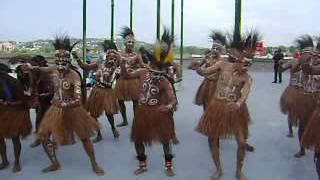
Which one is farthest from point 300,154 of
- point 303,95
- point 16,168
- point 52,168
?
point 16,168

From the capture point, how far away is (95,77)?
7000mm

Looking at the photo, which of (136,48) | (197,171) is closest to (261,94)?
(136,48)

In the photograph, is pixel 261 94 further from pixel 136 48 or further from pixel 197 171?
pixel 197 171

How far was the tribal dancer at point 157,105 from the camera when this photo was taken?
518 cm

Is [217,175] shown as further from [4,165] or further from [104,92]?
[4,165]

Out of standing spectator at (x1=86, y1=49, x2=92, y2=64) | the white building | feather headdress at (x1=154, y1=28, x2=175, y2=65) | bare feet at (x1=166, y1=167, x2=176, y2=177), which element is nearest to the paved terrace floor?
bare feet at (x1=166, y1=167, x2=176, y2=177)

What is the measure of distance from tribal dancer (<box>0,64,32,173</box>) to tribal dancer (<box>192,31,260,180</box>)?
218 cm

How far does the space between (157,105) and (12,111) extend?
1771 mm

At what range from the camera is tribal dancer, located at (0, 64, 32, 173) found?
543 cm

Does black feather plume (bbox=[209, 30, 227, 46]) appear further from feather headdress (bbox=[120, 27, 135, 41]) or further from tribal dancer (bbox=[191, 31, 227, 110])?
feather headdress (bbox=[120, 27, 135, 41])

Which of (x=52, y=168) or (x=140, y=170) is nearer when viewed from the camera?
(x=140, y=170)

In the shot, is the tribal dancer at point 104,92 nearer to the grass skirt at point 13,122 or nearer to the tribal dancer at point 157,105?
the grass skirt at point 13,122

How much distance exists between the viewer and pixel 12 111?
5500 mm

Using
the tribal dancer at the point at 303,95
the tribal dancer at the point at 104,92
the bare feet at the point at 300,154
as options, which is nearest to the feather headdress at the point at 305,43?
the tribal dancer at the point at 303,95
